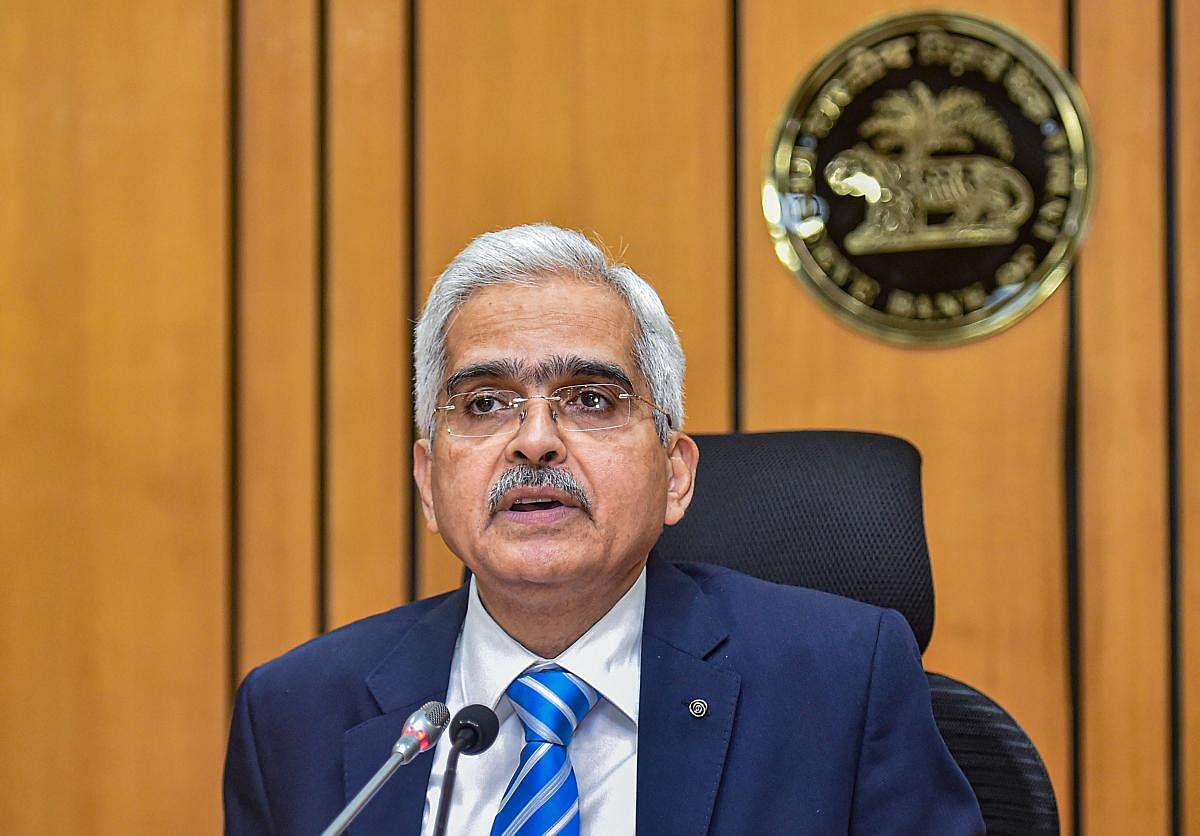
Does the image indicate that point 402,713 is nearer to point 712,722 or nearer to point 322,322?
point 712,722

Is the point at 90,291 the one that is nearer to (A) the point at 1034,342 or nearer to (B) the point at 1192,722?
(A) the point at 1034,342

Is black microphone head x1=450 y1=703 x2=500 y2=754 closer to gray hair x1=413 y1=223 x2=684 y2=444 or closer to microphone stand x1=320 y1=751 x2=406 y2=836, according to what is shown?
microphone stand x1=320 y1=751 x2=406 y2=836

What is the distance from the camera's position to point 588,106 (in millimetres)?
2762

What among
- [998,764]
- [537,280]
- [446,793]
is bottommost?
[998,764]

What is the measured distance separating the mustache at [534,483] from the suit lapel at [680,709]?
0.20 metres

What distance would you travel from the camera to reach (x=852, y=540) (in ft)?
5.15

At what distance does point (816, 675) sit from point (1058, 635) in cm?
130

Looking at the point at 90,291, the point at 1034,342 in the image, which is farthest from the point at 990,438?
the point at 90,291

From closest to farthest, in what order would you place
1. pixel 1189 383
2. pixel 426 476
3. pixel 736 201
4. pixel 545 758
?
pixel 545 758, pixel 426 476, pixel 1189 383, pixel 736 201

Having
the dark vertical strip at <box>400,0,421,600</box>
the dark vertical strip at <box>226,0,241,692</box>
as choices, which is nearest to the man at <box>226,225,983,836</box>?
the dark vertical strip at <box>400,0,421,600</box>

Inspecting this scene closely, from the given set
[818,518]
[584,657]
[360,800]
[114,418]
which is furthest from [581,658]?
[114,418]

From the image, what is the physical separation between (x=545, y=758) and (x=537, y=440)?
33 cm

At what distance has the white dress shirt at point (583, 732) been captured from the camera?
1.38 m

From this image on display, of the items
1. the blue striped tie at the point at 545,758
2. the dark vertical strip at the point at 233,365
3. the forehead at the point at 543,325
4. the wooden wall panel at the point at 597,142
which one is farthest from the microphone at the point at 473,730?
the dark vertical strip at the point at 233,365
